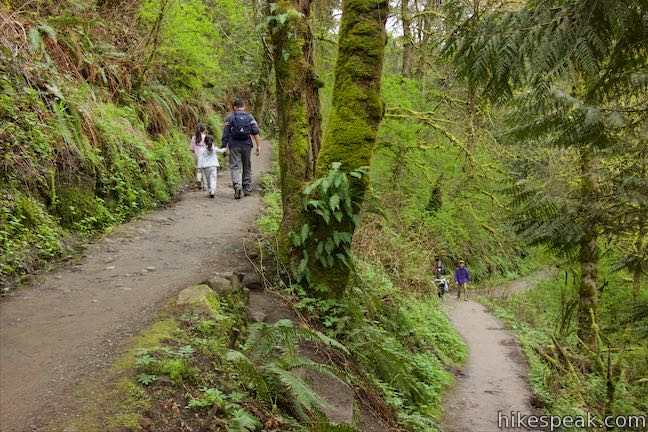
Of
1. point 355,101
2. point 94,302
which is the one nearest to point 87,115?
point 94,302

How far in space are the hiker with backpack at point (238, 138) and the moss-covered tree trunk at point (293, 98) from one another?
151 inches

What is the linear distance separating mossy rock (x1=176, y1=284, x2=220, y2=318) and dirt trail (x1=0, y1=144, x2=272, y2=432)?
0.27 meters

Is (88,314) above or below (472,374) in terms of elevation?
above

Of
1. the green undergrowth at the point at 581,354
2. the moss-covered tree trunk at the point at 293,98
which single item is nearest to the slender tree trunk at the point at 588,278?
the green undergrowth at the point at 581,354

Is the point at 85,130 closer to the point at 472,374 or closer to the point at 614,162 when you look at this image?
the point at 472,374

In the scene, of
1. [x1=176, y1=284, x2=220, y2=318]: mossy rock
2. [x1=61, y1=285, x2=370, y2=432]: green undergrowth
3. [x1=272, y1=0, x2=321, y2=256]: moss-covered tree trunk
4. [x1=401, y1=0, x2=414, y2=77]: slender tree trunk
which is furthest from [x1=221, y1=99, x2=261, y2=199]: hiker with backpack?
[x1=61, y1=285, x2=370, y2=432]: green undergrowth

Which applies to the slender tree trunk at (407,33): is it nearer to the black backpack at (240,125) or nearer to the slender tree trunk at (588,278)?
the black backpack at (240,125)

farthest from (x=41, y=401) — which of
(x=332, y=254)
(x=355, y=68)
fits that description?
(x=355, y=68)

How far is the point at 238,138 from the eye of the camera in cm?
1044

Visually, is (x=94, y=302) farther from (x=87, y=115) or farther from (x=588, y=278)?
(x=588, y=278)

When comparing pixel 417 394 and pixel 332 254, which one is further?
pixel 417 394

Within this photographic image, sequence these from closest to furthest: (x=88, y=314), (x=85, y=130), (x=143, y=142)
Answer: (x=88, y=314)
(x=85, y=130)
(x=143, y=142)

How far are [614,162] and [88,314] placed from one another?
1202cm

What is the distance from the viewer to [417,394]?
22.0 ft
